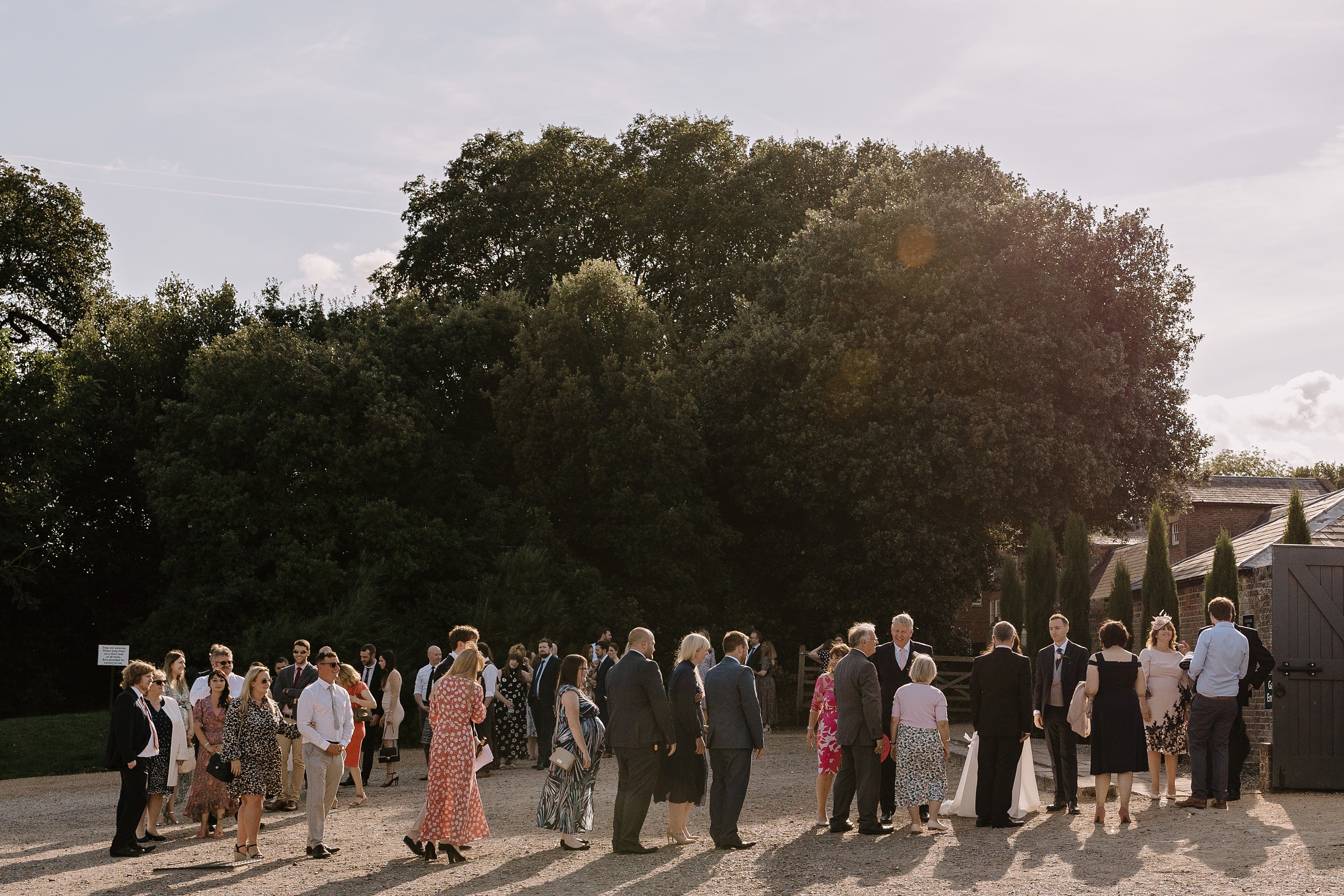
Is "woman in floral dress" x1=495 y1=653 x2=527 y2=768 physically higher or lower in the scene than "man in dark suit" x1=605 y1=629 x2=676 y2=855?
lower

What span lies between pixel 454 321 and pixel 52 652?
12.3m

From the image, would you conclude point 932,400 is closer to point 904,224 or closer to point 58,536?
point 904,224

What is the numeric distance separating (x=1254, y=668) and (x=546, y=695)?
9.46m

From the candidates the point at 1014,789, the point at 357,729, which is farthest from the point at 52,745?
the point at 1014,789

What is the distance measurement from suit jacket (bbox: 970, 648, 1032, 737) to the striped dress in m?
3.36

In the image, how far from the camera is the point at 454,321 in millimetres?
28828

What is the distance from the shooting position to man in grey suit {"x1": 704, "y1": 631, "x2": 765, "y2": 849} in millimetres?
10047

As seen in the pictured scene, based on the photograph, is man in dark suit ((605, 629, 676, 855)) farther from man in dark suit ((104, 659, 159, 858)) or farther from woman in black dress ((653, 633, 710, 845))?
man in dark suit ((104, 659, 159, 858))

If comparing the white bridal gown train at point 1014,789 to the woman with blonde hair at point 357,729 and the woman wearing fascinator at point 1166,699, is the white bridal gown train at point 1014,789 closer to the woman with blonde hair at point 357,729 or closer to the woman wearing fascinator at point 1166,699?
the woman wearing fascinator at point 1166,699

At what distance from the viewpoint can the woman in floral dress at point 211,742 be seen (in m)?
11.5

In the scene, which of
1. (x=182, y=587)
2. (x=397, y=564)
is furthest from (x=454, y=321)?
(x=182, y=587)

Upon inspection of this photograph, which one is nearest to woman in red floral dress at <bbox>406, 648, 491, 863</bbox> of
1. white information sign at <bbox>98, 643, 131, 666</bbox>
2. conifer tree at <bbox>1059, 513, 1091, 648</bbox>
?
white information sign at <bbox>98, 643, 131, 666</bbox>

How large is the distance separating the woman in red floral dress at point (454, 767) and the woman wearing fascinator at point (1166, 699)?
6.47m

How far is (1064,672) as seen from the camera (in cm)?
1132
